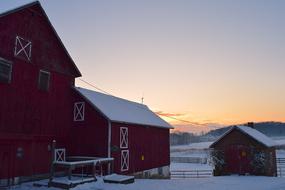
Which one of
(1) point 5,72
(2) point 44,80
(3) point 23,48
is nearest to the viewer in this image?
(1) point 5,72

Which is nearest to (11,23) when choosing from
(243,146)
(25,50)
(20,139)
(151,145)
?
(25,50)

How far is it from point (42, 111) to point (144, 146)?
1105 cm

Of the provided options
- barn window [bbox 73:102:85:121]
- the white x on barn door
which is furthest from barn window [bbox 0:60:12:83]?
the white x on barn door

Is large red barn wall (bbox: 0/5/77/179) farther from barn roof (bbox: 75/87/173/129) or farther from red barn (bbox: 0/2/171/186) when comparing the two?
barn roof (bbox: 75/87/173/129)

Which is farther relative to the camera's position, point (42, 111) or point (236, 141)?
point (236, 141)

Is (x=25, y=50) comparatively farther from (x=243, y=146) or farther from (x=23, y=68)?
(x=243, y=146)

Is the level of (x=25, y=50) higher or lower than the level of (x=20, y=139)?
higher

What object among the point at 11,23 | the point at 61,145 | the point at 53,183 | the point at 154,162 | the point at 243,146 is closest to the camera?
the point at 53,183

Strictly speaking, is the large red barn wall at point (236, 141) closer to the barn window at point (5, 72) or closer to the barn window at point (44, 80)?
the barn window at point (44, 80)

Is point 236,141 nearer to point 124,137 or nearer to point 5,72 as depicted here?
point 124,137

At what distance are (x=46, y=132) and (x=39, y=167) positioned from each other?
7.84ft

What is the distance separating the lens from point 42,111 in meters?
21.8

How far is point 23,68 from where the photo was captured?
20281 millimetres

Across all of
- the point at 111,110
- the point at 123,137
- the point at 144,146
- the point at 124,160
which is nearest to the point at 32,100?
the point at 111,110
